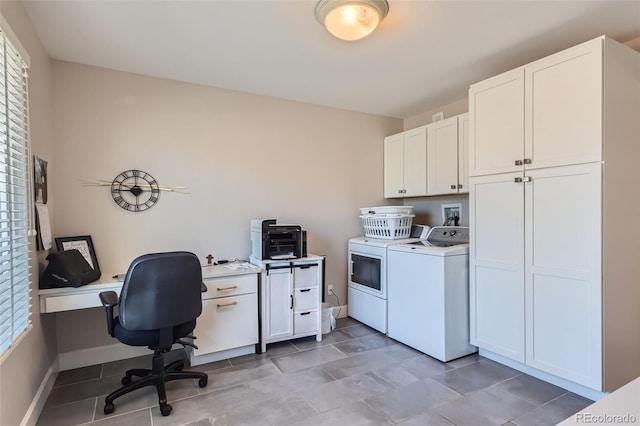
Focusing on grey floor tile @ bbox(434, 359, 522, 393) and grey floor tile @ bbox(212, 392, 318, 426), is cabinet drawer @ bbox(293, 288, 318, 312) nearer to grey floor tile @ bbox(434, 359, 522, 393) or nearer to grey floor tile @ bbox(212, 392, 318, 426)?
grey floor tile @ bbox(212, 392, 318, 426)

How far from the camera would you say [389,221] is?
361 centimetres

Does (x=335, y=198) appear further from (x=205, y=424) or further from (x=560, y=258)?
(x=205, y=424)

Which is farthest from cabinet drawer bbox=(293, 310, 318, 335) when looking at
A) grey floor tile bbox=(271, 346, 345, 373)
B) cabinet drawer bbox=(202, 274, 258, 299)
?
cabinet drawer bbox=(202, 274, 258, 299)

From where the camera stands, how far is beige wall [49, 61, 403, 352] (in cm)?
278

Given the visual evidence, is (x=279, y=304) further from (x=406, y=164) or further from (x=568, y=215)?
(x=568, y=215)

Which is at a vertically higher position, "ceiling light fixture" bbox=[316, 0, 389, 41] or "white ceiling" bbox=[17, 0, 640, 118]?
"white ceiling" bbox=[17, 0, 640, 118]

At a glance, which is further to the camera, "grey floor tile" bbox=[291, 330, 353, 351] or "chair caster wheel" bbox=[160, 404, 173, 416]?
"grey floor tile" bbox=[291, 330, 353, 351]

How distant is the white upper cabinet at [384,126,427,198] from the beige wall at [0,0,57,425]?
10.9 ft

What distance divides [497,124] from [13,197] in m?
3.16

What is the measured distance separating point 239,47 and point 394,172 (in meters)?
2.35

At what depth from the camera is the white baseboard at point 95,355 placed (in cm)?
274

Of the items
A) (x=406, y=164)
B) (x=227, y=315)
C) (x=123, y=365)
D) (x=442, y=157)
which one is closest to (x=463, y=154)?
(x=442, y=157)

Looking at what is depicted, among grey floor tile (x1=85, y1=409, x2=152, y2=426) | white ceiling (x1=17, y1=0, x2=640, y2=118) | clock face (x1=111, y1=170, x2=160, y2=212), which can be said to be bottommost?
grey floor tile (x1=85, y1=409, x2=152, y2=426)

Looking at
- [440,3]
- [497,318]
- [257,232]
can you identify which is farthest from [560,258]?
[257,232]
